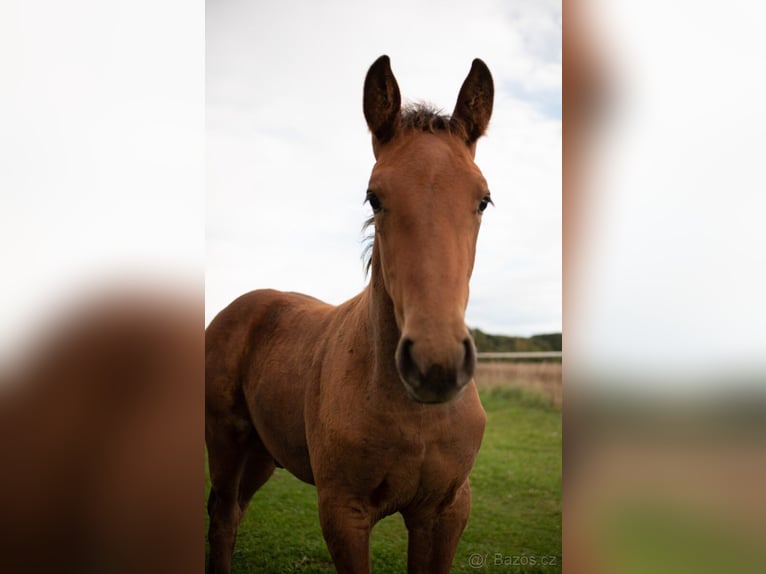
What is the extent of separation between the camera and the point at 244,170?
153 inches

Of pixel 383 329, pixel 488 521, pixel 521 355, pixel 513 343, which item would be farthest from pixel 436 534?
pixel 513 343

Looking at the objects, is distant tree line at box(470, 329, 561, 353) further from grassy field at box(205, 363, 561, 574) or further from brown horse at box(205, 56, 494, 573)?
brown horse at box(205, 56, 494, 573)

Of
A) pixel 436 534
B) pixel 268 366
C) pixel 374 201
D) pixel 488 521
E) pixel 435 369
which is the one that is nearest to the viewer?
pixel 435 369

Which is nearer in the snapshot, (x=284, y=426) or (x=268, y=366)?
(x=284, y=426)

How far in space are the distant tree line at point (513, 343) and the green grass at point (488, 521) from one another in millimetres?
613

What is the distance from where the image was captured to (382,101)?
230cm

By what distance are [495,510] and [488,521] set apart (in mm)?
300

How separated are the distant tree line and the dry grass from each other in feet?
0.67

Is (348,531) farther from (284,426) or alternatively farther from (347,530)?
(284,426)

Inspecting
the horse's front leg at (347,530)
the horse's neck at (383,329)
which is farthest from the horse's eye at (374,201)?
the horse's front leg at (347,530)

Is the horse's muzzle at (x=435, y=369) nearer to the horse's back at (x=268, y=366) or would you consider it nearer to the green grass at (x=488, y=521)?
the horse's back at (x=268, y=366)

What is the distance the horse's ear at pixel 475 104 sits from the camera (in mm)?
2295

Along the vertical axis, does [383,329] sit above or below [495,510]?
above

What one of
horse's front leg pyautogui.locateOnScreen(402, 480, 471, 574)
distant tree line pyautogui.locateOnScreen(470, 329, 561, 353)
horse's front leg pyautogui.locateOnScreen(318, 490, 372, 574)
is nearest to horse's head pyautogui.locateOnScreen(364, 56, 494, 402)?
horse's front leg pyautogui.locateOnScreen(318, 490, 372, 574)
